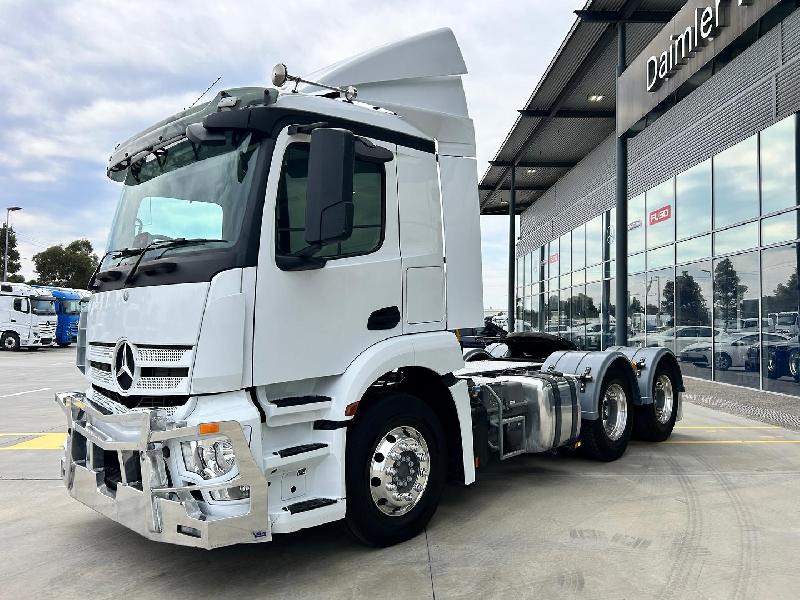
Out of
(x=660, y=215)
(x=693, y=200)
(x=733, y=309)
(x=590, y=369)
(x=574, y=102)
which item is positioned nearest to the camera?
(x=590, y=369)

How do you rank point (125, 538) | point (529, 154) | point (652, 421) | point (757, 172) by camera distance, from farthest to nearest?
point (529, 154) < point (757, 172) < point (652, 421) < point (125, 538)

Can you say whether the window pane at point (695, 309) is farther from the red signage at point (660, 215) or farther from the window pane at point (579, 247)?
the window pane at point (579, 247)

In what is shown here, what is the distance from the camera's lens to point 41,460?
23.2ft

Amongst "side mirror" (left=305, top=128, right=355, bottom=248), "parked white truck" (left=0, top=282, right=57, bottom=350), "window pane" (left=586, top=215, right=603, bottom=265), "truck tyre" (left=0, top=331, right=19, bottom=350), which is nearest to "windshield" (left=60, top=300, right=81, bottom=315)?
"parked white truck" (left=0, top=282, right=57, bottom=350)

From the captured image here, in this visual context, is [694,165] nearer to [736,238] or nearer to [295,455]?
[736,238]

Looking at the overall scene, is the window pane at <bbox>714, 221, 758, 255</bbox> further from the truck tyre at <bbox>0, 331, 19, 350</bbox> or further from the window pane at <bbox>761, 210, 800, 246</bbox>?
the truck tyre at <bbox>0, 331, 19, 350</bbox>

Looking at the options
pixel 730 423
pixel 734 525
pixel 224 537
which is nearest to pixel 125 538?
pixel 224 537

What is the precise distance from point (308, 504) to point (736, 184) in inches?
538

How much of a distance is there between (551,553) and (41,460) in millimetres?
5821

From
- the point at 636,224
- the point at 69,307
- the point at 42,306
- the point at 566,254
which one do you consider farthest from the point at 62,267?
the point at 636,224

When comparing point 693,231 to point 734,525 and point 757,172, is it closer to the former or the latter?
point 757,172

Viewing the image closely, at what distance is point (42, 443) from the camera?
807cm

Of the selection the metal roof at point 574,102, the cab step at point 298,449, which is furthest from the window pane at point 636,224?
the cab step at point 298,449

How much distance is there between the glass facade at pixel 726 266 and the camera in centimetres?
1211
